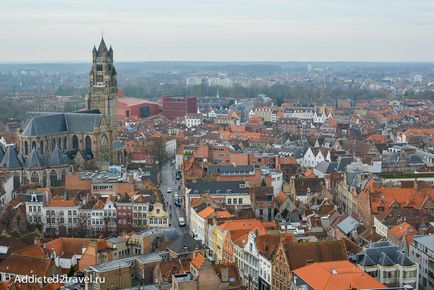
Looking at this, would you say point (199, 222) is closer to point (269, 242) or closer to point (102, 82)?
point (269, 242)

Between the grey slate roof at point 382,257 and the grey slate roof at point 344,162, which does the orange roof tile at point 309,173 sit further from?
the grey slate roof at point 382,257

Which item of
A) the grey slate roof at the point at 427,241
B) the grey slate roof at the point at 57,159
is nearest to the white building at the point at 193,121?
the grey slate roof at the point at 57,159

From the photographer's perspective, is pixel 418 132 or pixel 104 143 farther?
pixel 418 132

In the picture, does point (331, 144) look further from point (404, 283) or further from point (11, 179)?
point (404, 283)

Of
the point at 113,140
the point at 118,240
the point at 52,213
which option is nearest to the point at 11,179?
the point at 52,213

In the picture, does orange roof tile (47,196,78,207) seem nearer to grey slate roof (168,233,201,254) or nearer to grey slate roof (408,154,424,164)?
grey slate roof (168,233,201,254)

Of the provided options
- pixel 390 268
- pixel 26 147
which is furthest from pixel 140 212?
pixel 26 147
